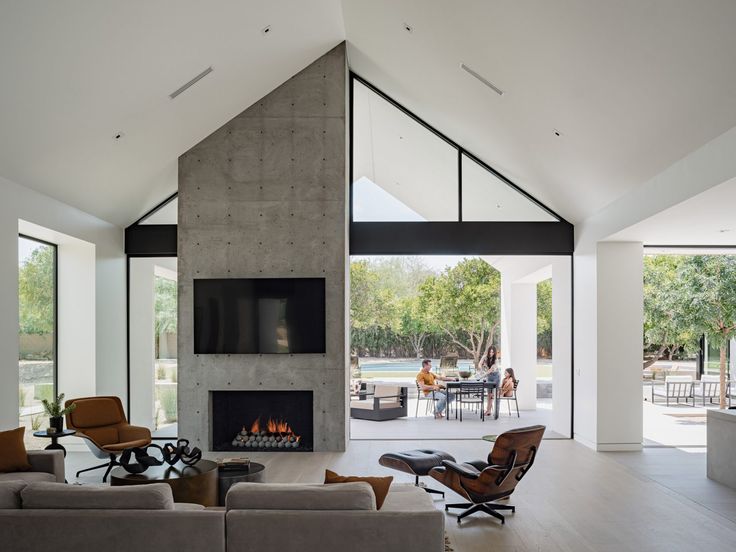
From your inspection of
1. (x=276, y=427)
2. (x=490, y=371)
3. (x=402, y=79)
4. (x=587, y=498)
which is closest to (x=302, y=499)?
(x=587, y=498)

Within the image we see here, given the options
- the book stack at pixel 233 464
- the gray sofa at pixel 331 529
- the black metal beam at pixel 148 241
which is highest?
the black metal beam at pixel 148 241

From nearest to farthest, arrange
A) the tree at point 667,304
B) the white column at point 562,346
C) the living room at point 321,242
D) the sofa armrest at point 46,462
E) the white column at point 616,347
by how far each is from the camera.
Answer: the living room at point 321,242, the sofa armrest at point 46,462, the white column at point 616,347, the white column at point 562,346, the tree at point 667,304

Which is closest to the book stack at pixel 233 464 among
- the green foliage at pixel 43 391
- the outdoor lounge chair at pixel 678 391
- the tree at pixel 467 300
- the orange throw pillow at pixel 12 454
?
the orange throw pillow at pixel 12 454

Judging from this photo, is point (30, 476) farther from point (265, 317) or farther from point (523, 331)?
point (523, 331)

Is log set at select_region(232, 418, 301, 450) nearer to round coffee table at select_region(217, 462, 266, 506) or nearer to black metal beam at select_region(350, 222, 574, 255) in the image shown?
black metal beam at select_region(350, 222, 574, 255)

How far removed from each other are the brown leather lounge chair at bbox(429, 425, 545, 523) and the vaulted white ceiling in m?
3.11

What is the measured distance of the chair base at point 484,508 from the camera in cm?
606

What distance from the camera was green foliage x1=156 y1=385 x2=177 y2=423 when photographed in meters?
10.5

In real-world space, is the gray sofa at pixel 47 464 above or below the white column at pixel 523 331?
below

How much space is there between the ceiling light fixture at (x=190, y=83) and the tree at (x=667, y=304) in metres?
10.6

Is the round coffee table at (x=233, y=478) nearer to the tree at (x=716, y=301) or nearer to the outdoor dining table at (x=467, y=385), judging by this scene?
the outdoor dining table at (x=467, y=385)

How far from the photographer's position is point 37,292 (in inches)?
361

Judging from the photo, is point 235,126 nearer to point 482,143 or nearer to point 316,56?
point 316,56

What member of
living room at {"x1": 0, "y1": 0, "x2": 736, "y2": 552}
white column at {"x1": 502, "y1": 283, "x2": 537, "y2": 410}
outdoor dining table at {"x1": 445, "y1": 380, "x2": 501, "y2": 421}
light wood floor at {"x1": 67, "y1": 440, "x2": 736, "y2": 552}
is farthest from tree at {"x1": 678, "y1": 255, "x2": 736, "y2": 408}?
light wood floor at {"x1": 67, "y1": 440, "x2": 736, "y2": 552}
